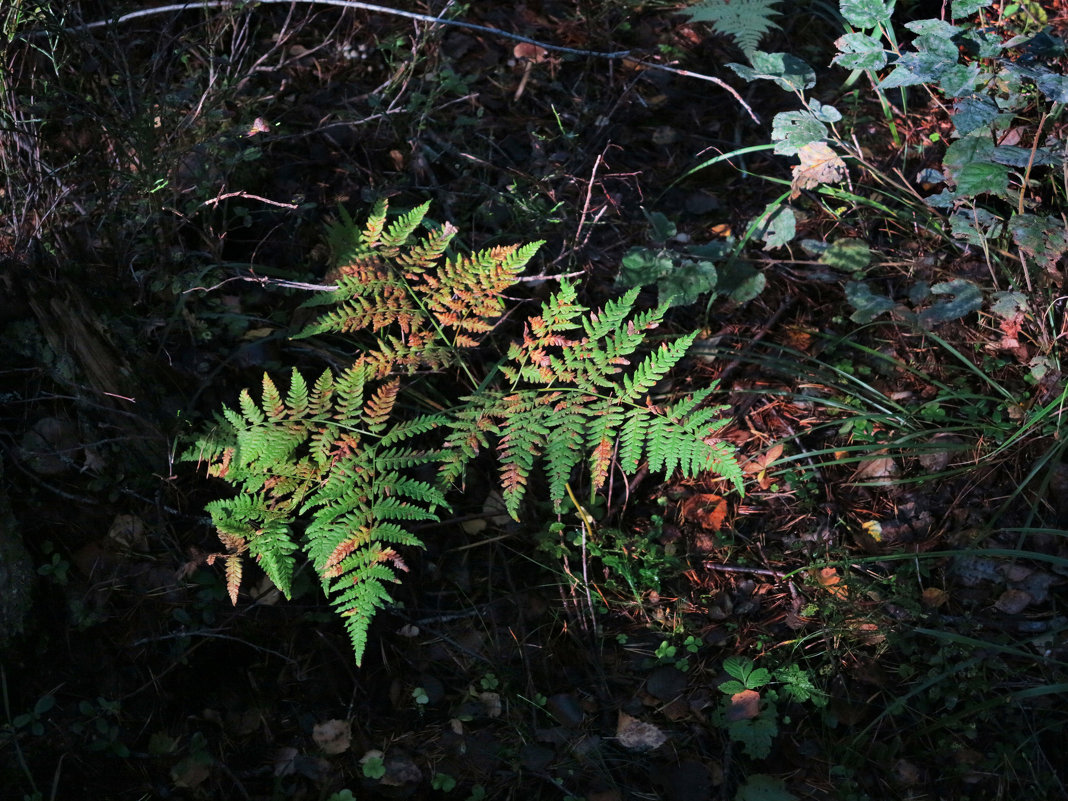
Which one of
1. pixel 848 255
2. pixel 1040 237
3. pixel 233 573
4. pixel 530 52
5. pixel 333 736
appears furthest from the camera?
pixel 530 52

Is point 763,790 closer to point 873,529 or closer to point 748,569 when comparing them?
point 748,569

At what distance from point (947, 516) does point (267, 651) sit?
199cm

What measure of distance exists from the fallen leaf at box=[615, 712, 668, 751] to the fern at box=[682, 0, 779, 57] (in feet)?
7.65

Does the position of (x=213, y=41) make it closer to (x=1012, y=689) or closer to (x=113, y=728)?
(x=113, y=728)

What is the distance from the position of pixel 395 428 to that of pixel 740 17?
6.92 feet

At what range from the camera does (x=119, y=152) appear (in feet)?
8.05

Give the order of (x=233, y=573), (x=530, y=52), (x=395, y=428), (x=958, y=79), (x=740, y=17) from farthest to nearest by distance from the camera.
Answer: (x=530, y=52), (x=740, y=17), (x=958, y=79), (x=395, y=428), (x=233, y=573)

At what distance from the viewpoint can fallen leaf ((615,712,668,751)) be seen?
7.36 ft

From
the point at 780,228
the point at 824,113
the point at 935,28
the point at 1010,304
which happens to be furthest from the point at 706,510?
the point at 935,28

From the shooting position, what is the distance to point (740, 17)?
10.6ft

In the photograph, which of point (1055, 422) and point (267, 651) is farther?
point (1055, 422)

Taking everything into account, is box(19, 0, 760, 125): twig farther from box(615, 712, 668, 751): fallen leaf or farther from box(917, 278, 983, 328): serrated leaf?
box(615, 712, 668, 751): fallen leaf

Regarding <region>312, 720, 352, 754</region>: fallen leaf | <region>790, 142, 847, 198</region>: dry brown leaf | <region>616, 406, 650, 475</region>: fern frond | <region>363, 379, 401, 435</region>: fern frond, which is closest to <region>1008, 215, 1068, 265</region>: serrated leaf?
<region>790, 142, 847, 198</region>: dry brown leaf

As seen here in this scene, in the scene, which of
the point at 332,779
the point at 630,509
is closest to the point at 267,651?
the point at 332,779
